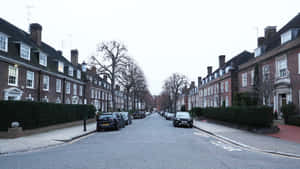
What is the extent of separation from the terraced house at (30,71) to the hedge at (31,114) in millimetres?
5364

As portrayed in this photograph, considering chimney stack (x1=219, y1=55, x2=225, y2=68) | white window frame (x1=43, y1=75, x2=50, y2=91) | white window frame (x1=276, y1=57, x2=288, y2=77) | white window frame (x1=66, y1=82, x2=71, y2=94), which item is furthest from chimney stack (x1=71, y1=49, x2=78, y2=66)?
white window frame (x1=276, y1=57, x2=288, y2=77)

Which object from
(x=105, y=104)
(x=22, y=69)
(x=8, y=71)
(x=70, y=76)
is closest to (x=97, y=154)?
(x=8, y=71)

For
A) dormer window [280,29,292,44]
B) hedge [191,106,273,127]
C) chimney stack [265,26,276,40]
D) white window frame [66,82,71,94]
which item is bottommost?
hedge [191,106,273,127]

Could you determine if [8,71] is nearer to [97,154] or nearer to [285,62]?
[97,154]

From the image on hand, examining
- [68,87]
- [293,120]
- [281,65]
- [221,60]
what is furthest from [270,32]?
[68,87]

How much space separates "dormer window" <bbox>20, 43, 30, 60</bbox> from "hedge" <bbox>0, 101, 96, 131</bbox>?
7581mm

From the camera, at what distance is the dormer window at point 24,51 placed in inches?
936

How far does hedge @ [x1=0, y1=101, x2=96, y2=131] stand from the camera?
1445cm

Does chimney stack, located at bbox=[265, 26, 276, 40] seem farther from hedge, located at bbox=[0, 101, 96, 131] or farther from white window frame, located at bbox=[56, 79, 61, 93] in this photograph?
white window frame, located at bbox=[56, 79, 61, 93]

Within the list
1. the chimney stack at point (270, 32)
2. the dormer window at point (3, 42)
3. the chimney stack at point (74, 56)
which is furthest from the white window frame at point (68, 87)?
the chimney stack at point (270, 32)

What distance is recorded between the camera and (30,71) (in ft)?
83.7

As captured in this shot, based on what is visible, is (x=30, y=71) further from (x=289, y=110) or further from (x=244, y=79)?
(x=244, y=79)

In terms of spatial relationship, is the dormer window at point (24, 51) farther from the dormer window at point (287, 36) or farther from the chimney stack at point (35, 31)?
the dormer window at point (287, 36)

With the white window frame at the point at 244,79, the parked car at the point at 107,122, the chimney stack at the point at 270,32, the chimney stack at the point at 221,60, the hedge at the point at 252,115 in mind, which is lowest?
the parked car at the point at 107,122
